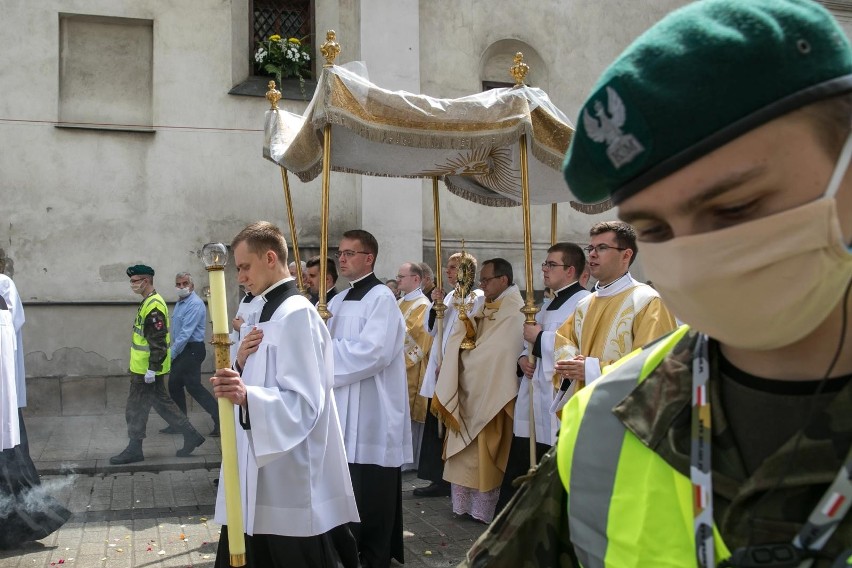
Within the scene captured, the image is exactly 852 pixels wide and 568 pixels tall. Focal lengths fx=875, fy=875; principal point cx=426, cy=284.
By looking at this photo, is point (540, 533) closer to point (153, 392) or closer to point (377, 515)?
point (377, 515)

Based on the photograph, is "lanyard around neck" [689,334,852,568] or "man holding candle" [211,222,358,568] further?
"man holding candle" [211,222,358,568]

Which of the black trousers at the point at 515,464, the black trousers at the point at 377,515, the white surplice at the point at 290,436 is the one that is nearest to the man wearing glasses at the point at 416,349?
the black trousers at the point at 515,464

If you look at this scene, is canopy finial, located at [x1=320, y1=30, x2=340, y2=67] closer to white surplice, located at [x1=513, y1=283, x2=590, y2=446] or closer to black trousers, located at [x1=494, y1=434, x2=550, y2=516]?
white surplice, located at [x1=513, y1=283, x2=590, y2=446]

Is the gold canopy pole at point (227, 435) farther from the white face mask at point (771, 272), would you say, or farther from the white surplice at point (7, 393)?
the white surplice at point (7, 393)

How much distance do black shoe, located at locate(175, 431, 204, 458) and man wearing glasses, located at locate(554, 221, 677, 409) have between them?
195 inches

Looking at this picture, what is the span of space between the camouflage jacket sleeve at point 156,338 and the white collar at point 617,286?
537 centimetres

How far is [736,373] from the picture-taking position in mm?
1167

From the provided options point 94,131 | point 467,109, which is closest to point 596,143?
point 467,109

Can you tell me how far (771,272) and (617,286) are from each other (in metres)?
4.36

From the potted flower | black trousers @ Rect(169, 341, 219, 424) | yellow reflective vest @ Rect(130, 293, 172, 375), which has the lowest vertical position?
black trousers @ Rect(169, 341, 219, 424)

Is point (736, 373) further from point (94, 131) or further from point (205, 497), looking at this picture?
point (94, 131)

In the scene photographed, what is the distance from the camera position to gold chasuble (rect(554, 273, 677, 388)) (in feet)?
16.5

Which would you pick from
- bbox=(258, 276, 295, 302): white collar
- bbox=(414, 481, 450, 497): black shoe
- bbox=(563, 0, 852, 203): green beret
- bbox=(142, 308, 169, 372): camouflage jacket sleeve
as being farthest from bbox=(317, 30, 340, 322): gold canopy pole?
bbox=(563, 0, 852, 203): green beret

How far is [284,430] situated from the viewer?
12.6ft
